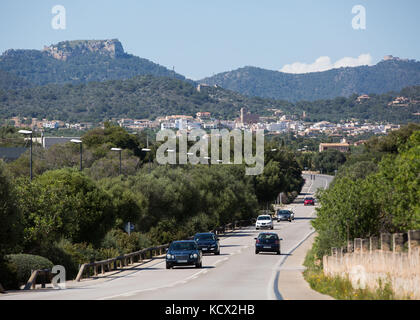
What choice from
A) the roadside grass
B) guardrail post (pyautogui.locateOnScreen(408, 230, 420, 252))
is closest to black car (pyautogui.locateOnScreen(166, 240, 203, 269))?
the roadside grass

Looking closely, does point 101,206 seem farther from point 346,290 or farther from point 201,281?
point 346,290

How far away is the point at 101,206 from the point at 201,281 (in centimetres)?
1608

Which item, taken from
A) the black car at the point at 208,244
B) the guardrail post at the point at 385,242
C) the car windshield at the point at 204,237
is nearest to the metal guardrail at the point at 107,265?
the car windshield at the point at 204,237

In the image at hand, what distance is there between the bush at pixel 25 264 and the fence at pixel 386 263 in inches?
493

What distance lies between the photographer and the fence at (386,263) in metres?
17.3

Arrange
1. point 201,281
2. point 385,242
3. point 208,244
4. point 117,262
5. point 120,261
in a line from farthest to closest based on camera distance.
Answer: point 208,244, point 117,262, point 120,261, point 201,281, point 385,242

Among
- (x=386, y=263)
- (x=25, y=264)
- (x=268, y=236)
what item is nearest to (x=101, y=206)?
(x=25, y=264)

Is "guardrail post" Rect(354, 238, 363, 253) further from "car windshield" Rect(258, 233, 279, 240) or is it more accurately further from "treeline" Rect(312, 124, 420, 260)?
"car windshield" Rect(258, 233, 279, 240)

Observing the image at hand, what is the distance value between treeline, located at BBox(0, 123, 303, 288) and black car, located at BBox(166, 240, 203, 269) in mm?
4857

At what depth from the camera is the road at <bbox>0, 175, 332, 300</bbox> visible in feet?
66.8

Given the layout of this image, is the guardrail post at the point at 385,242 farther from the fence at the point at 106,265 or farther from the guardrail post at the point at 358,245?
the fence at the point at 106,265

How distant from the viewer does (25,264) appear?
31.3 metres

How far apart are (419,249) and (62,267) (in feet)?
68.5

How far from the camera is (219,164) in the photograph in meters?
95.1
